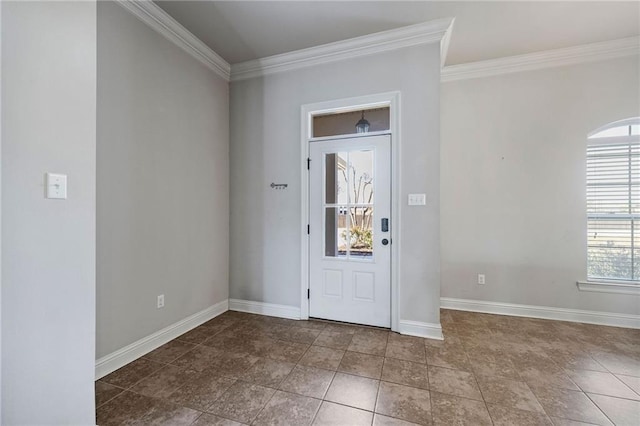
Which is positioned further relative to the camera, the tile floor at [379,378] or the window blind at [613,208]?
the window blind at [613,208]

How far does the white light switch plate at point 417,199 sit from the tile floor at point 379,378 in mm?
1315

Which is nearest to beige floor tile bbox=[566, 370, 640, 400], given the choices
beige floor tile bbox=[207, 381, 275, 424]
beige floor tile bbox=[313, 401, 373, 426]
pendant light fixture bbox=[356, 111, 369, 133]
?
beige floor tile bbox=[313, 401, 373, 426]

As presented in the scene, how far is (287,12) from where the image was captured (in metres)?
2.38

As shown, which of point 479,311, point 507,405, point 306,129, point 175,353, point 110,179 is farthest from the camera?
point 479,311

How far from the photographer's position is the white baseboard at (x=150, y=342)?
1992 millimetres

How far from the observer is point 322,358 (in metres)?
2.22

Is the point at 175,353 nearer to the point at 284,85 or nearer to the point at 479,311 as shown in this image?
the point at 284,85

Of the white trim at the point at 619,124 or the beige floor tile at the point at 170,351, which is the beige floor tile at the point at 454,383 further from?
the white trim at the point at 619,124

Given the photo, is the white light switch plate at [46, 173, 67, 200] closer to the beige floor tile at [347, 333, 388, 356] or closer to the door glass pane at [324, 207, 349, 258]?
the door glass pane at [324, 207, 349, 258]

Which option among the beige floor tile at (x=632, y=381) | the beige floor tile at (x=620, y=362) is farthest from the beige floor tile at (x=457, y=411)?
the beige floor tile at (x=620, y=362)

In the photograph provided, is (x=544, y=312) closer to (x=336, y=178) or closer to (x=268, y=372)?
(x=336, y=178)

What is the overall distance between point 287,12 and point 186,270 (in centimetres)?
264

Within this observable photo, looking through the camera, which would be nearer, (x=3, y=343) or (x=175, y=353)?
(x=3, y=343)

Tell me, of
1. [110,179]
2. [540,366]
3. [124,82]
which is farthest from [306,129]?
[540,366]
